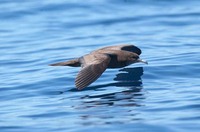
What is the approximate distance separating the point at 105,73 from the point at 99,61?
4.19 ft

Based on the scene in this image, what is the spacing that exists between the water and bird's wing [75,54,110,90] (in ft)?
0.87

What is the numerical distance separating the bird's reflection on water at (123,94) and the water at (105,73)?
0.01 meters

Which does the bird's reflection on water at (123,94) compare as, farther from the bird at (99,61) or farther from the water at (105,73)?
the bird at (99,61)

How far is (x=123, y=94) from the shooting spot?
10.3 metres

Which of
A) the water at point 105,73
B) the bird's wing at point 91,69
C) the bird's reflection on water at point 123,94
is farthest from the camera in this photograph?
the bird's wing at point 91,69

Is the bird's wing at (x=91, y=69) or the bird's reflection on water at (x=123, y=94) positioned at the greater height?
the bird's wing at (x=91, y=69)

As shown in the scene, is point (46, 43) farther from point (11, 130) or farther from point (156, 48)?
point (11, 130)

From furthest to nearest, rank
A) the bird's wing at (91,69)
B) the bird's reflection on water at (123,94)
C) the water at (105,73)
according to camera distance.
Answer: the bird's wing at (91,69) < the bird's reflection on water at (123,94) < the water at (105,73)

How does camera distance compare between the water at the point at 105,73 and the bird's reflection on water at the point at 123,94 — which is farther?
the bird's reflection on water at the point at 123,94

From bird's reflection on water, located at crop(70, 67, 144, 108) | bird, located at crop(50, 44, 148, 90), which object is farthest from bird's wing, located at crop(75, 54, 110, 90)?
bird's reflection on water, located at crop(70, 67, 144, 108)

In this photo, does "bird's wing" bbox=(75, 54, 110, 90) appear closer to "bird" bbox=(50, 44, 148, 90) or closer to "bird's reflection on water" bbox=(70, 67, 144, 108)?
"bird" bbox=(50, 44, 148, 90)

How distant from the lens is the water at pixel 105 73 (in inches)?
350

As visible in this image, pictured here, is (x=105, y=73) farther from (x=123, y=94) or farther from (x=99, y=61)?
(x=123, y=94)

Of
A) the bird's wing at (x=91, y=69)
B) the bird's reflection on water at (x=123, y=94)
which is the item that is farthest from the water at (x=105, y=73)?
the bird's wing at (x=91, y=69)
